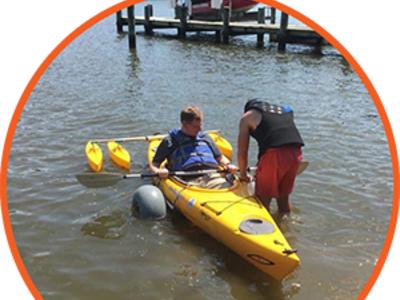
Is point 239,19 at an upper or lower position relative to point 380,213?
upper

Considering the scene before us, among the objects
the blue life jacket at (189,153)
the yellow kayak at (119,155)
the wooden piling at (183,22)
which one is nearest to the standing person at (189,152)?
the blue life jacket at (189,153)

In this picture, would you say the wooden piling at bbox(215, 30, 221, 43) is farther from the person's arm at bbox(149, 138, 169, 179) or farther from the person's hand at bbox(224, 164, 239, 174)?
the person's hand at bbox(224, 164, 239, 174)

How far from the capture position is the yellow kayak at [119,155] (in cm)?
700

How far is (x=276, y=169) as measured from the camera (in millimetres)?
4820

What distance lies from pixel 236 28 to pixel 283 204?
17.4m

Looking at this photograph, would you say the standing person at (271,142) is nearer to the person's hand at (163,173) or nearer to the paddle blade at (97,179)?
the person's hand at (163,173)

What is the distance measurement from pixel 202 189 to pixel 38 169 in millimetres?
3119

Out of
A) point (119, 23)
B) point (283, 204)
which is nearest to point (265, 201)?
point (283, 204)

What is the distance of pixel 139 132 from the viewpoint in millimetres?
8797

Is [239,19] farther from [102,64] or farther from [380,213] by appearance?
[380,213]

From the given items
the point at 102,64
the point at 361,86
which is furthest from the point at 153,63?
the point at 361,86

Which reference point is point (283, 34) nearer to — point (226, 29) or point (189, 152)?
point (226, 29)

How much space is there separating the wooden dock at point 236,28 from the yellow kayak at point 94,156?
40.0ft

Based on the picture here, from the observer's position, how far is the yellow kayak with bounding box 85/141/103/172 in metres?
6.93
